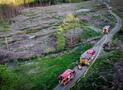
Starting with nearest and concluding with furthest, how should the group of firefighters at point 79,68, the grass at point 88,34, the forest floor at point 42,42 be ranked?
the group of firefighters at point 79,68, the forest floor at point 42,42, the grass at point 88,34

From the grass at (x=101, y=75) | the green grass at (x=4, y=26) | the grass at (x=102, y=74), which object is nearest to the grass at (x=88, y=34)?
the grass at (x=102, y=74)

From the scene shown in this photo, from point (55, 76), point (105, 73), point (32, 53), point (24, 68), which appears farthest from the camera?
point (32, 53)

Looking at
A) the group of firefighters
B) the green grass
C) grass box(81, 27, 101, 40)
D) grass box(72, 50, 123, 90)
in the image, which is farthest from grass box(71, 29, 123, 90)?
the green grass

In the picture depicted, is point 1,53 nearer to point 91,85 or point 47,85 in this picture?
point 47,85

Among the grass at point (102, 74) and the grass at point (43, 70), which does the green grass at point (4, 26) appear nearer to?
the grass at point (43, 70)

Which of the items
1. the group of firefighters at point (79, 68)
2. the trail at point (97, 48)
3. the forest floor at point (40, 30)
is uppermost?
the group of firefighters at point (79, 68)

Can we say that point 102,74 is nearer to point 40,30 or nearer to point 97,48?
point 97,48

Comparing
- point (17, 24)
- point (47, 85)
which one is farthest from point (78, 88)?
point (17, 24)
